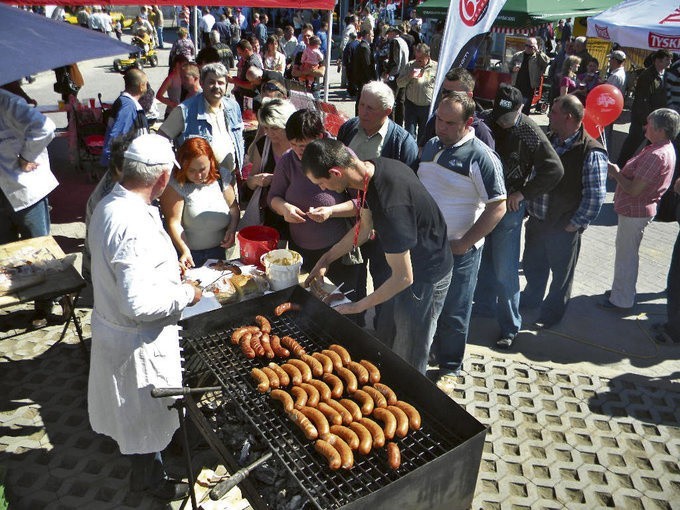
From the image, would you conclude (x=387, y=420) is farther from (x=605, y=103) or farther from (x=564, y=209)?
(x=605, y=103)

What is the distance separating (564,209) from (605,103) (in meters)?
2.74

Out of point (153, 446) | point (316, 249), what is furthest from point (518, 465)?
point (153, 446)

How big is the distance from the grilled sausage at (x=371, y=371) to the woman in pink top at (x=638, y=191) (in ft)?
11.8

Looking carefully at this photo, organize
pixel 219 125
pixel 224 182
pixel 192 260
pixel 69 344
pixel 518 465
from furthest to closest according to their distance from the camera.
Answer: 1. pixel 219 125
2. pixel 69 344
3. pixel 224 182
4. pixel 192 260
5. pixel 518 465

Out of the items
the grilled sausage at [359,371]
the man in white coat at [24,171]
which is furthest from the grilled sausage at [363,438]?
the man in white coat at [24,171]

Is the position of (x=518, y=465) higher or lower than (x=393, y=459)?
lower

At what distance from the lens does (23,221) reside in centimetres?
530

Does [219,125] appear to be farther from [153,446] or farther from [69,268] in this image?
[153,446]

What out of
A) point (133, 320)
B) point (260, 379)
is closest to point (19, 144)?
point (133, 320)

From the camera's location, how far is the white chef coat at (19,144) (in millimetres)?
4938

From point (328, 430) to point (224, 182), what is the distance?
8.59 feet

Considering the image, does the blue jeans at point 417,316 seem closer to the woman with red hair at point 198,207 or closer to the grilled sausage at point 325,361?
the grilled sausage at point 325,361

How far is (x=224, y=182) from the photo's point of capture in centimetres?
478

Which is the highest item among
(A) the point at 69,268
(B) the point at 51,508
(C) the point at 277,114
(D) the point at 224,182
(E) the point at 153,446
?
(C) the point at 277,114
